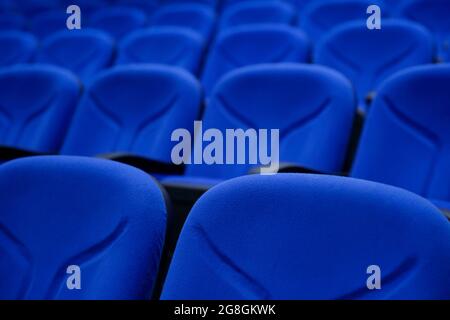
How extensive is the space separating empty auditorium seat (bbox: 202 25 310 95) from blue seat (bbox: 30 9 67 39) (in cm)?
69

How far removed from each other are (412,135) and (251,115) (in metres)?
0.20

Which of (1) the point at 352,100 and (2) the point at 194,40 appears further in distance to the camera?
(2) the point at 194,40

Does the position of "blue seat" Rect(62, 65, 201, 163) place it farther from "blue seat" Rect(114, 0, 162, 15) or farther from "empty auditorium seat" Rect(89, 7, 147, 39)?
"blue seat" Rect(114, 0, 162, 15)

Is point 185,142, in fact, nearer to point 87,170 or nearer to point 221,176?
point 221,176

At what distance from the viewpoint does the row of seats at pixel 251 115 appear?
0.52 metres

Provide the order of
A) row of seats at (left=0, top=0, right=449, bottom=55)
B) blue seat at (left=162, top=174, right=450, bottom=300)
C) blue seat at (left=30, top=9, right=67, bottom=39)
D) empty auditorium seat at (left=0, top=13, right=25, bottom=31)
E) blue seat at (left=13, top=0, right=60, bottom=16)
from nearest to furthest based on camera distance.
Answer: blue seat at (left=162, top=174, right=450, bottom=300) < row of seats at (left=0, top=0, right=449, bottom=55) < blue seat at (left=30, top=9, right=67, bottom=39) < empty auditorium seat at (left=0, top=13, right=25, bottom=31) < blue seat at (left=13, top=0, right=60, bottom=16)

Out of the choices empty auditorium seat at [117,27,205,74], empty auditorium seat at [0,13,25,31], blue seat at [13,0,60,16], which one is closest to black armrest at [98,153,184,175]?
empty auditorium seat at [117,27,205,74]

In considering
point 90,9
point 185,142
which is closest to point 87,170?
point 185,142

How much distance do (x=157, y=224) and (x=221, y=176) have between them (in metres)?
0.30

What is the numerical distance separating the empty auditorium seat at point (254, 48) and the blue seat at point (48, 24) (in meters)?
0.69

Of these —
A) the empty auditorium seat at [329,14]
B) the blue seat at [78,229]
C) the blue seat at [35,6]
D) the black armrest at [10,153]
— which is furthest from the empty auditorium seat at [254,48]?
the blue seat at [35,6]

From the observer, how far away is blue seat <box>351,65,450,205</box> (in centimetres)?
50

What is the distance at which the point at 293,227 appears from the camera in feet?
0.96
